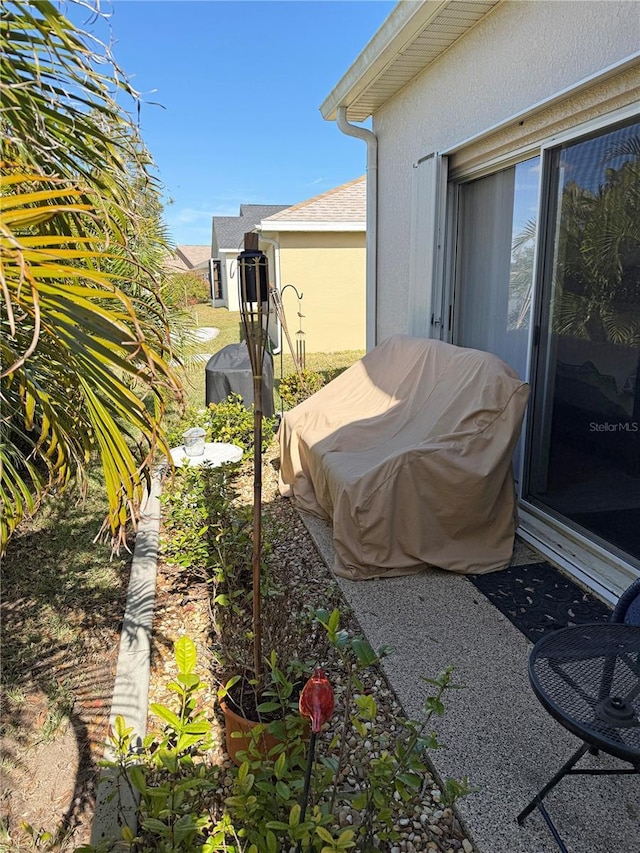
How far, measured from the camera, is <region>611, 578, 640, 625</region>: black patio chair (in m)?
1.99

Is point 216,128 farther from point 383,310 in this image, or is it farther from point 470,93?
point 470,93

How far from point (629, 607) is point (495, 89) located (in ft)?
11.2

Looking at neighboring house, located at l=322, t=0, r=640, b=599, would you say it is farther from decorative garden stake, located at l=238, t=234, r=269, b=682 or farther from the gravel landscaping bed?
decorative garden stake, located at l=238, t=234, r=269, b=682

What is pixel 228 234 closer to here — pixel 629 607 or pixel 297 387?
pixel 297 387

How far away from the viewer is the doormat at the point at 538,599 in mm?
2840

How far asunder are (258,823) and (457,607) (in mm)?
1767

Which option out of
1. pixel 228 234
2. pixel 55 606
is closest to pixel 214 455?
pixel 55 606

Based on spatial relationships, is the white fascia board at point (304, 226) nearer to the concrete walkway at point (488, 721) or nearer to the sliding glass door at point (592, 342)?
the sliding glass door at point (592, 342)

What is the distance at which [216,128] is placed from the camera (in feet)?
56.1

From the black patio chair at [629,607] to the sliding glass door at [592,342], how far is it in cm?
120

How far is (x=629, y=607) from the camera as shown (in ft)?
6.63

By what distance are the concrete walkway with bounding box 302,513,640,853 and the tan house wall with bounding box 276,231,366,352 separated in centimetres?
1018

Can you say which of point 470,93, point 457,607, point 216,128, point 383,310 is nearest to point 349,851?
point 457,607

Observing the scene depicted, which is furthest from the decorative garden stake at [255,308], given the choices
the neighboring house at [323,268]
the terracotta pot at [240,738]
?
the neighboring house at [323,268]
